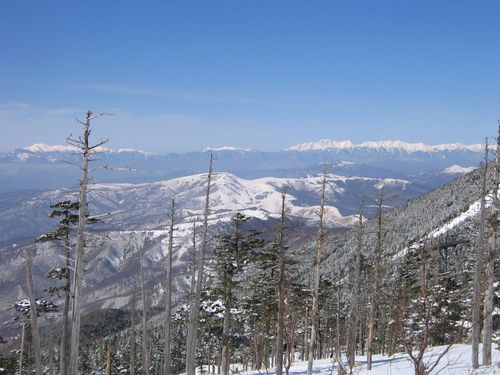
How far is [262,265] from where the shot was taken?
30828 millimetres

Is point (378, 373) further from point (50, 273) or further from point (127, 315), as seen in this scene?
point (127, 315)

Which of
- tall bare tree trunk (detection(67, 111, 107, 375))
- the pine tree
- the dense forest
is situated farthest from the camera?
the pine tree

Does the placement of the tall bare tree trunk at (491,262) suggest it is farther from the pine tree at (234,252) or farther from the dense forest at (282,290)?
the pine tree at (234,252)

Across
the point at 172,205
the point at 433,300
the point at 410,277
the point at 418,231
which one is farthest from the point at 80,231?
the point at 418,231

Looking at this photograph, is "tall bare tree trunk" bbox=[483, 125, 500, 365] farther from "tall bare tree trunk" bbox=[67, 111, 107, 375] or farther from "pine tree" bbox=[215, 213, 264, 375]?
"tall bare tree trunk" bbox=[67, 111, 107, 375]

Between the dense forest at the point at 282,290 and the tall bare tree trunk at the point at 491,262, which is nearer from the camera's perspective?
the dense forest at the point at 282,290

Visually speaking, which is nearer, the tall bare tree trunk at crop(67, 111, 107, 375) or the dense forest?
the dense forest

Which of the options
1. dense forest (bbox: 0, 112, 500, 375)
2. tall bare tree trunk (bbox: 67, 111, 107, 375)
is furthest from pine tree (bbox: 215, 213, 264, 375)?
tall bare tree trunk (bbox: 67, 111, 107, 375)

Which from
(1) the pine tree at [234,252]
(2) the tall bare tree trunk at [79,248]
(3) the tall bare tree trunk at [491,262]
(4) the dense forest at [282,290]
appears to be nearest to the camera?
(4) the dense forest at [282,290]

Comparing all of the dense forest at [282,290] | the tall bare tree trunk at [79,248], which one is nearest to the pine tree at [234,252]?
the dense forest at [282,290]

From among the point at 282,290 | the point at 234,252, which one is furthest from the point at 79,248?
the point at 234,252

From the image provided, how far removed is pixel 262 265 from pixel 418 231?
4415 inches

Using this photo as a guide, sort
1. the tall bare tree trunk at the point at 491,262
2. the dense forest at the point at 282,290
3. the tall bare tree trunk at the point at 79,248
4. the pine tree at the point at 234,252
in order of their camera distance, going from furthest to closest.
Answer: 1. the pine tree at the point at 234,252
2. the tall bare tree trunk at the point at 491,262
3. the tall bare tree trunk at the point at 79,248
4. the dense forest at the point at 282,290

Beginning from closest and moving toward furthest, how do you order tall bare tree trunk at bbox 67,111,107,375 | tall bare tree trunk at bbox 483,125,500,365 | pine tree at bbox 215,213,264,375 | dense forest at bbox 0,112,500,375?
dense forest at bbox 0,112,500,375
tall bare tree trunk at bbox 67,111,107,375
tall bare tree trunk at bbox 483,125,500,365
pine tree at bbox 215,213,264,375
